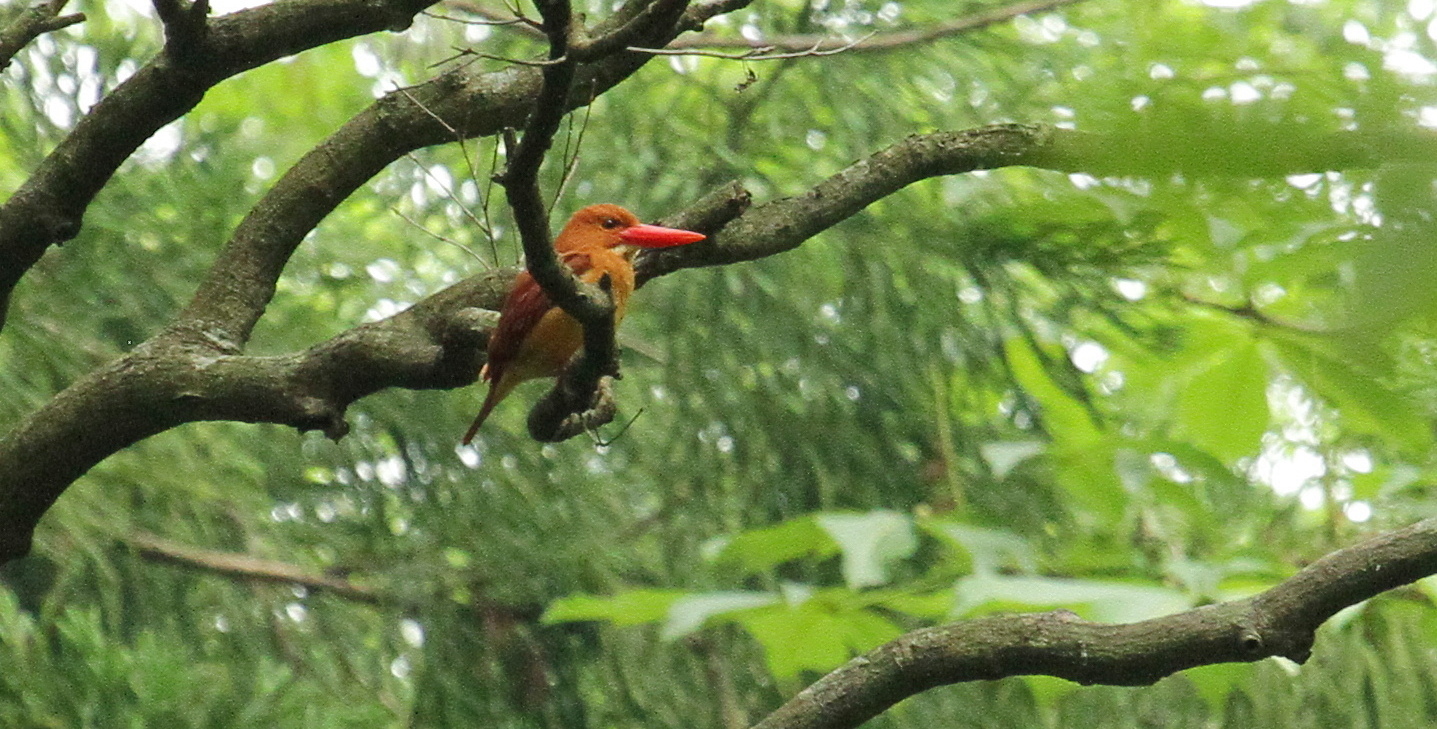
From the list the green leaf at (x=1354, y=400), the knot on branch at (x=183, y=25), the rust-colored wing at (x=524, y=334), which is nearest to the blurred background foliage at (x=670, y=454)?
the green leaf at (x=1354, y=400)

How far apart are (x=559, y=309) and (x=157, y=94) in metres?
0.49

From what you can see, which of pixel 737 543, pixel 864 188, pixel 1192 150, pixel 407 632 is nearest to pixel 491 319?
pixel 864 188

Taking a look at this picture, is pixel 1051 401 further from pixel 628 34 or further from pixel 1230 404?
pixel 628 34

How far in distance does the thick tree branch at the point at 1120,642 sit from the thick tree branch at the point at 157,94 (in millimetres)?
865

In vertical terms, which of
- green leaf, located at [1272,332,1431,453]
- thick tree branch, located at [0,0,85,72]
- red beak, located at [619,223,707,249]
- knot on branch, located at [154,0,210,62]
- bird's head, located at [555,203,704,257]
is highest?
thick tree branch, located at [0,0,85,72]

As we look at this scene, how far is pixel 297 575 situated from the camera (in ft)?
10.7

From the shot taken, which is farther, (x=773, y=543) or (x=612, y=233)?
(x=773, y=543)

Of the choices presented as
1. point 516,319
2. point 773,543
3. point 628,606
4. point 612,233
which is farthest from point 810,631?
point 516,319

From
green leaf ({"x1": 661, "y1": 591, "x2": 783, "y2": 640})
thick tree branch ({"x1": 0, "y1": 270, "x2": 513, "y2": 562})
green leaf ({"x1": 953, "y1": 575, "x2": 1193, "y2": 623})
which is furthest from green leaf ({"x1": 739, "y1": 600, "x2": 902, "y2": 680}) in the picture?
thick tree branch ({"x1": 0, "y1": 270, "x2": 513, "y2": 562})

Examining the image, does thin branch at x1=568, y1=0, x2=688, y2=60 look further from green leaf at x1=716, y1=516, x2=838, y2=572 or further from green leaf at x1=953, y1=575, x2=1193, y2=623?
green leaf at x1=716, y1=516, x2=838, y2=572

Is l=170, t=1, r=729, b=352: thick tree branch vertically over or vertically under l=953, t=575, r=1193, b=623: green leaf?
over

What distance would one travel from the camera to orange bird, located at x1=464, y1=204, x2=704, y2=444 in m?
1.79

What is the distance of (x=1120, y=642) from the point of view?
4.89 ft

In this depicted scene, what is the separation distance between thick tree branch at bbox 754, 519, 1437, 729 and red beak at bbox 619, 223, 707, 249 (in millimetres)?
514
